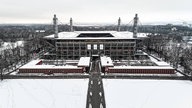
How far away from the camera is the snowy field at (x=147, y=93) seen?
76.5ft

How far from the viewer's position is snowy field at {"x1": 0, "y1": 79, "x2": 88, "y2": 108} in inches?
911

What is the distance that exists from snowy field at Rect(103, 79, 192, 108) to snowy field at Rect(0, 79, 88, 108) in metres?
3.86

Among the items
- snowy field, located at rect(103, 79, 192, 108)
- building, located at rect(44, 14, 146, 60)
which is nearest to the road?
Answer: snowy field, located at rect(103, 79, 192, 108)

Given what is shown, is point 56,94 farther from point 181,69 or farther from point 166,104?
point 181,69

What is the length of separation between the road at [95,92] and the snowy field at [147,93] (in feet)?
2.29

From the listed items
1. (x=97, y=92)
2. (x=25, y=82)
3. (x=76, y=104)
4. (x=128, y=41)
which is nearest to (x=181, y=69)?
(x=128, y=41)

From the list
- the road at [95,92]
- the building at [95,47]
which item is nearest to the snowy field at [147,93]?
the road at [95,92]

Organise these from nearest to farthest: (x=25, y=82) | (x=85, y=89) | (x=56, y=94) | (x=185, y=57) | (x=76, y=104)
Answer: (x=76, y=104) → (x=56, y=94) → (x=85, y=89) → (x=25, y=82) → (x=185, y=57)

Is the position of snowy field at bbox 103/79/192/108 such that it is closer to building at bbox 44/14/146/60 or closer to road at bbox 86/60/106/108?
road at bbox 86/60/106/108

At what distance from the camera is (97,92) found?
2669 cm

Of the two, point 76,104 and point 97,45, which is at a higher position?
point 97,45

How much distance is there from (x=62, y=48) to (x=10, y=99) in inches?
1146

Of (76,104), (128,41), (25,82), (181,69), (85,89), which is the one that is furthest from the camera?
(128,41)

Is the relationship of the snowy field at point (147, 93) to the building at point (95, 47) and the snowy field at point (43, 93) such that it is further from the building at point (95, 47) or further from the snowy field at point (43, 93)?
the building at point (95, 47)
